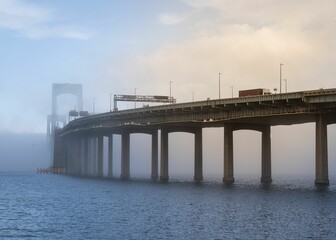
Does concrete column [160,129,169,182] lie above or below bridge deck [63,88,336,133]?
below

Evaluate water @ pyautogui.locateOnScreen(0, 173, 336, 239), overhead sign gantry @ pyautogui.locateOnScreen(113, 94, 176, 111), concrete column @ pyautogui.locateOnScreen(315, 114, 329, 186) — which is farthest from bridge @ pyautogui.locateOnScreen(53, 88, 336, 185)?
water @ pyautogui.locateOnScreen(0, 173, 336, 239)

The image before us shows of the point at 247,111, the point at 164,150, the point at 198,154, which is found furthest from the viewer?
the point at 198,154

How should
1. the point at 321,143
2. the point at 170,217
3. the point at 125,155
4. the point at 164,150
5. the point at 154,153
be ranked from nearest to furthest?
the point at 170,217
the point at 321,143
the point at 164,150
the point at 154,153
the point at 125,155

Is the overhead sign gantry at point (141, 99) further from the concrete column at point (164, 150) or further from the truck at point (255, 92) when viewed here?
the truck at point (255, 92)

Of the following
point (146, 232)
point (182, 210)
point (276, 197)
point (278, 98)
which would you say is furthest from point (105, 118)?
point (146, 232)

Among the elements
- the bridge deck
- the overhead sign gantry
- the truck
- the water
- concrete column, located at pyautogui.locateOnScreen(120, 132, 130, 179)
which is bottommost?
the water

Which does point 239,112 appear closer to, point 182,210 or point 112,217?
point 182,210

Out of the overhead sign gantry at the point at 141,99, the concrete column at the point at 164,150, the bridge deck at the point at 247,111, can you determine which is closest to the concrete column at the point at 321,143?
the bridge deck at the point at 247,111

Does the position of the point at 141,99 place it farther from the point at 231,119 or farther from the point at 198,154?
the point at 231,119

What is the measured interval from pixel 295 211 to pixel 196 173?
318ft

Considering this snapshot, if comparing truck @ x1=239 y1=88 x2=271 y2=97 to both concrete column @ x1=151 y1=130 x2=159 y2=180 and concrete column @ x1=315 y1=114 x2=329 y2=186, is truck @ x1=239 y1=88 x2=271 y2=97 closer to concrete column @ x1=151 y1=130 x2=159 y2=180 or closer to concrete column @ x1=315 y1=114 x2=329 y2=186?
concrete column @ x1=315 y1=114 x2=329 y2=186

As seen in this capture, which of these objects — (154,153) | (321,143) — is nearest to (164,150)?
(154,153)

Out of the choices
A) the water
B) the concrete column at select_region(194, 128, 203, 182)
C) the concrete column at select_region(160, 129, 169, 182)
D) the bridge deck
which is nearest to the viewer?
the water

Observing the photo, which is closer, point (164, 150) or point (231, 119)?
point (231, 119)
